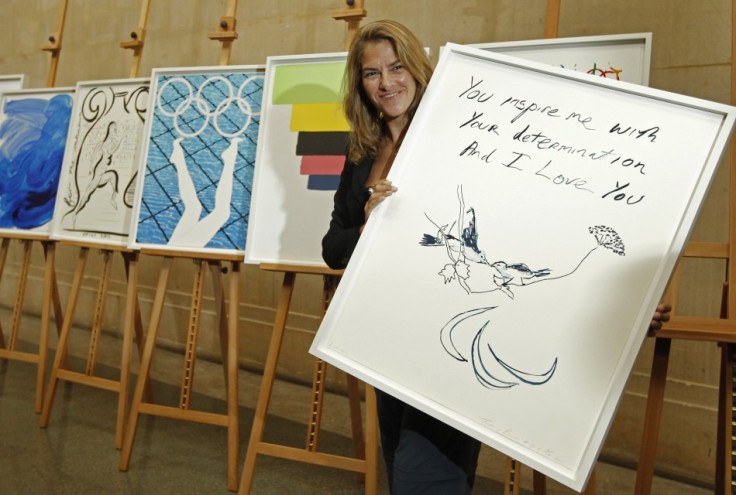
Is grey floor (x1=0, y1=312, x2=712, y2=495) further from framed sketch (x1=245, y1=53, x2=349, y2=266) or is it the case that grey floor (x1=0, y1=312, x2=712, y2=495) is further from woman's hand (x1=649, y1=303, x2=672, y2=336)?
woman's hand (x1=649, y1=303, x2=672, y2=336)

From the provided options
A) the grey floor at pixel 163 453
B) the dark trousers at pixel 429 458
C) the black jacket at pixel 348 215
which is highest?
the black jacket at pixel 348 215

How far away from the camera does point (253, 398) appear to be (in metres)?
3.59

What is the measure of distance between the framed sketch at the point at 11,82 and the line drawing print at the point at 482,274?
344 cm

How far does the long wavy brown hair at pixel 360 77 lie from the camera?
150cm

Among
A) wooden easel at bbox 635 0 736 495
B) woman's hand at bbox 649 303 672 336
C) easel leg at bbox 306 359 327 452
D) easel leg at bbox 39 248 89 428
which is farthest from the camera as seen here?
easel leg at bbox 39 248 89 428

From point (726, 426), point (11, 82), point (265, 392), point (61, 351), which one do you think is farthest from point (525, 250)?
point (11, 82)

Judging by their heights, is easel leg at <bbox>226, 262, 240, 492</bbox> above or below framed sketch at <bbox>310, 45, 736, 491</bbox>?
below

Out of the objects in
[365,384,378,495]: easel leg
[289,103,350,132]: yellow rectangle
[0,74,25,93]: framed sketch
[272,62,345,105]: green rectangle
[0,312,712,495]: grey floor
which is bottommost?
[0,312,712,495]: grey floor

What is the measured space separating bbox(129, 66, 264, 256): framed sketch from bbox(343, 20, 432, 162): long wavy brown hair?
102cm

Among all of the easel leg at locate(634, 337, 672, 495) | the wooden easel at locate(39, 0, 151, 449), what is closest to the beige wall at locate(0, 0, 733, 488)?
the wooden easel at locate(39, 0, 151, 449)

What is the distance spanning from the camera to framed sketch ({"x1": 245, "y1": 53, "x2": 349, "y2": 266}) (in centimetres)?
228

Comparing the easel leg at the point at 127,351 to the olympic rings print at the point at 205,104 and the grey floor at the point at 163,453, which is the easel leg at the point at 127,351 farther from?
the olympic rings print at the point at 205,104

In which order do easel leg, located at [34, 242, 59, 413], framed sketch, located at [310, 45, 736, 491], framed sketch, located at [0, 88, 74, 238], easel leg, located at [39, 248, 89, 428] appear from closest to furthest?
framed sketch, located at [310, 45, 736, 491] < easel leg, located at [39, 248, 89, 428] < easel leg, located at [34, 242, 59, 413] < framed sketch, located at [0, 88, 74, 238]

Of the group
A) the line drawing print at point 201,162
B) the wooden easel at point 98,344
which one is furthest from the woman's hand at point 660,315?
the wooden easel at point 98,344
